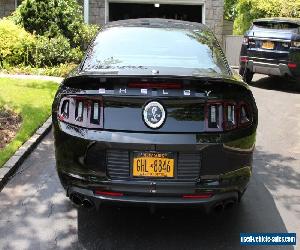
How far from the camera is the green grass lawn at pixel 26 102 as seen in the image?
22.9ft

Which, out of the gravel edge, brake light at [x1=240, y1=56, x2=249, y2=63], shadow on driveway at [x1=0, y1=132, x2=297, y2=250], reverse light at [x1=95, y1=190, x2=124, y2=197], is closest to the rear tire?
brake light at [x1=240, y1=56, x2=249, y2=63]

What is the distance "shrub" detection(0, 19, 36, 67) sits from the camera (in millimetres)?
12891

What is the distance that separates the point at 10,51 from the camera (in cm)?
1291

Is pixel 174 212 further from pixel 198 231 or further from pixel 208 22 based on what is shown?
pixel 208 22

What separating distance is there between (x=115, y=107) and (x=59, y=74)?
27.6 feet

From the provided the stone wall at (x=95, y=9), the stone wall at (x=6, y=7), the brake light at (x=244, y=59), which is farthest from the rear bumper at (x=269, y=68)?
the stone wall at (x=6, y=7)

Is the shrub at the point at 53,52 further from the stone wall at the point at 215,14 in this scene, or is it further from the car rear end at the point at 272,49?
the stone wall at the point at 215,14

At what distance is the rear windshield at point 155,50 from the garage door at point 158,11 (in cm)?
1704

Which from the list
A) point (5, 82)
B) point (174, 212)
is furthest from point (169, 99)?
point (5, 82)

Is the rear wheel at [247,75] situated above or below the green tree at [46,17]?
below

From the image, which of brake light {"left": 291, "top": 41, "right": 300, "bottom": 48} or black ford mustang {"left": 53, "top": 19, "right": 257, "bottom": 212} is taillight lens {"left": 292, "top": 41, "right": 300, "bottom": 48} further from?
black ford mustang {"left": 53, "top": 19, "right": 257, "bottom": 212}

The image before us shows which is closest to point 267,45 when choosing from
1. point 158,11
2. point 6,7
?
point 6,7

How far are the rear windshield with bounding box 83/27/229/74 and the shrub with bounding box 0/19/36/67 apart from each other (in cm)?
778

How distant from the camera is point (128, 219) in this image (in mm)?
5055
